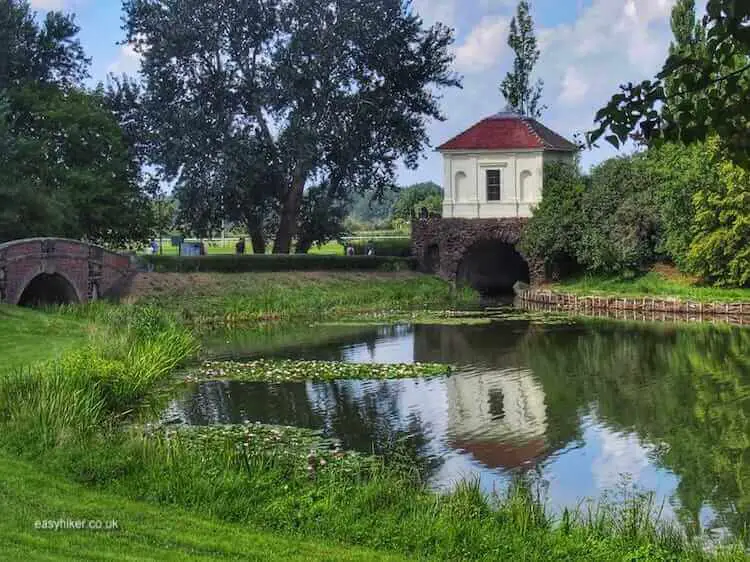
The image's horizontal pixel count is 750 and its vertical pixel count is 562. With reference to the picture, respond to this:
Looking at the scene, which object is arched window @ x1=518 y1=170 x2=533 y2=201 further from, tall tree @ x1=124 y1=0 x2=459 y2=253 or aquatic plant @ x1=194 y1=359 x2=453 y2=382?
aquatic plant @ x1=194 y1=359 x2=453 y2=382

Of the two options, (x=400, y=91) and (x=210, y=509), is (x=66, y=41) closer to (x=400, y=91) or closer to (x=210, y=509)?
(x=400, y=91)

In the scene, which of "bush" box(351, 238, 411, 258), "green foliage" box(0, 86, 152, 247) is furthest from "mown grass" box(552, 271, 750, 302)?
"green foliage" box(0, 86, 152, 247)

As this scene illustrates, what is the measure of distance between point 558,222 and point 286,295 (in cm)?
1435

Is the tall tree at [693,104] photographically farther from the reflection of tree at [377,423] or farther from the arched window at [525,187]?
the arched window at [525,187]

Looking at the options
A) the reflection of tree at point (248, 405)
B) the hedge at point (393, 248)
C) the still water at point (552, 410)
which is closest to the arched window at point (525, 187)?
the hedge at point (393, 248)

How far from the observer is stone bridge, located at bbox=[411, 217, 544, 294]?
4841cm

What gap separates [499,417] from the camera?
18.1 meters

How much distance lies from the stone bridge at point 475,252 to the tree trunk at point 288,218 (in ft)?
23.0

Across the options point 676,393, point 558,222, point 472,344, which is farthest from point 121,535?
point 558,222

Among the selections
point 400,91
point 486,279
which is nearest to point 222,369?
point 400,91

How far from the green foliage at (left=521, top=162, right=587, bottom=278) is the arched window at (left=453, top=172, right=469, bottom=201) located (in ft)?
14.1

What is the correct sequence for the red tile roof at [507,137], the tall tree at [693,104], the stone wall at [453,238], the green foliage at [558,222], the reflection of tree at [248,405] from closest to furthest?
the tall tree at [693,104]
the reflection of tree at [248,405]
the green foliage at [558,222]
the stone wall at [453,238]
the red tile roof at [507,137]

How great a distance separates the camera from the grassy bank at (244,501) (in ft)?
30.1

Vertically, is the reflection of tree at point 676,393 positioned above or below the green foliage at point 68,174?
below
